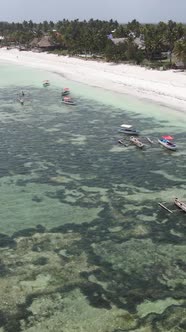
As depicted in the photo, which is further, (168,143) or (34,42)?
(34,42)

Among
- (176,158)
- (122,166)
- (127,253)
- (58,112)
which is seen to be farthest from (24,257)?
(58,112)

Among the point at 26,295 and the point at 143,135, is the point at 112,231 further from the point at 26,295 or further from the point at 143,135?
the point at 143,135

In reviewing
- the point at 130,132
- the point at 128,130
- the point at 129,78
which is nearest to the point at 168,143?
the point at 130,132

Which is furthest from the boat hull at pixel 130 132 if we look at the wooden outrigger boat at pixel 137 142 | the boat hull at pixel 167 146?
the boat hull at pixel 167 146

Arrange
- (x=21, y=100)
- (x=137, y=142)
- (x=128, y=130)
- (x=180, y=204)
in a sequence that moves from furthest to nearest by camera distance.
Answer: (x=21, y=100) < (x=128, y=130) < (x=137, y=142) < (x=180, y=204)

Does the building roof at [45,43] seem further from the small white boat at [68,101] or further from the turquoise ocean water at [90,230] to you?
the turquoise ocean water at [90,230]

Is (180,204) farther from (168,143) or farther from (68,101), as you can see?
(68,101)
